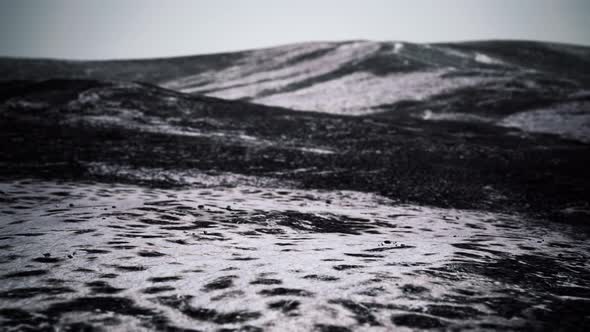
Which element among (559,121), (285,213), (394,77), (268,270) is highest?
(394,77)

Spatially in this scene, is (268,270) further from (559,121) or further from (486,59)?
(486,59)

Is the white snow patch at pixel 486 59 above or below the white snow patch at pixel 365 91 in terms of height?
above

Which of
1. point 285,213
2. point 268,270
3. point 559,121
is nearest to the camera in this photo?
point 268,270

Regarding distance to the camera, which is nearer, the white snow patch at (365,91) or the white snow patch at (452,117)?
the white snow patch at (452,117)

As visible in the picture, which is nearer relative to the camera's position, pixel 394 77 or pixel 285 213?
pixel 285 213

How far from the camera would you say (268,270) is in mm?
4688

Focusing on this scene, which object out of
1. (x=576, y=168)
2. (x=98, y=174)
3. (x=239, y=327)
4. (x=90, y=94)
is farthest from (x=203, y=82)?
(x=239, y=327)

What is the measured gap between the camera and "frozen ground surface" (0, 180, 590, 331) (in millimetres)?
3484

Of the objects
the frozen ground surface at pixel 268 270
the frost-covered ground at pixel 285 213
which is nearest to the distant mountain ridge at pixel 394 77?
the frost-covered ground at pixel 285 213

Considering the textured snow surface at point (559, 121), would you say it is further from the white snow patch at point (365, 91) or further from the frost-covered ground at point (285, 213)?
the white snow patch at point (365, 91)

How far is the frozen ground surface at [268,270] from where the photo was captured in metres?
3.48

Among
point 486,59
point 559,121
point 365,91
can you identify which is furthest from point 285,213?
point 486,59

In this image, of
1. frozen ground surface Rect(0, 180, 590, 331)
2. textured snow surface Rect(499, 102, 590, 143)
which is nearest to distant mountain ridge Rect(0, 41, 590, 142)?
textured snow surface Rect(499, 102, 590, 143)

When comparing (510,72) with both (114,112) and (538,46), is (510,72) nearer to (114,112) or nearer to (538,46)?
(538,46)
